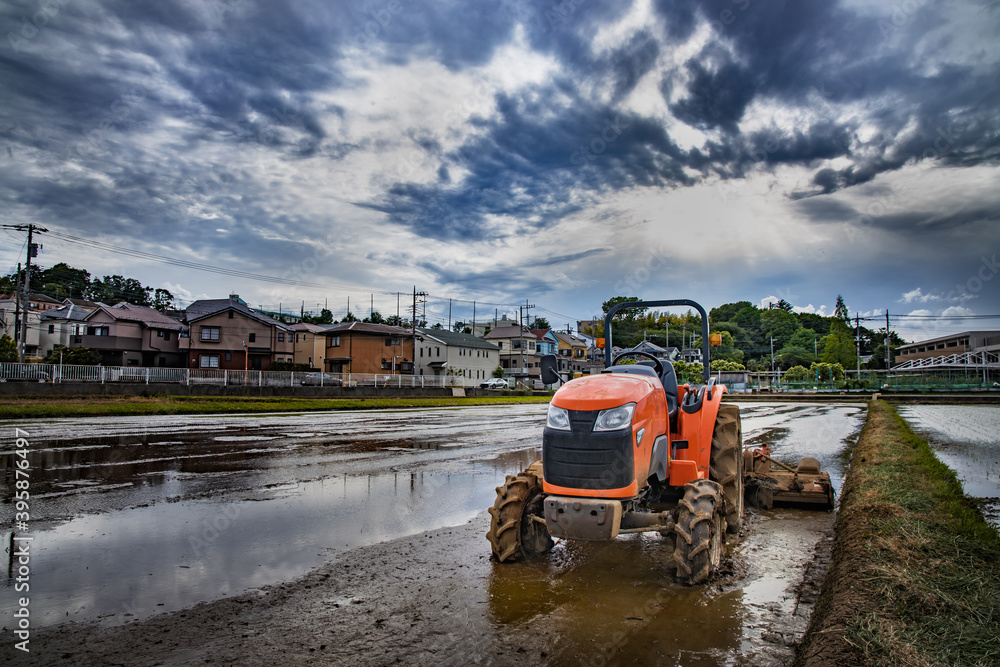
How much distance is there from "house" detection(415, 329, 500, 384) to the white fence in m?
20.3

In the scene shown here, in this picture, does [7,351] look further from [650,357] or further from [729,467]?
[729,467]

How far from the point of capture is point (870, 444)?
12.4 metres

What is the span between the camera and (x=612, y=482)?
3902mm

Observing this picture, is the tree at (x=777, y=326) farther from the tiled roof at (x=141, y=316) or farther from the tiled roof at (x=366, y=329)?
the tiled roof at (x=141, y=316)

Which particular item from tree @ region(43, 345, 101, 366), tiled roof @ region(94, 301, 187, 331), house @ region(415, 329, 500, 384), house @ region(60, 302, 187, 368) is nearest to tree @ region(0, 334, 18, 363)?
tree @ region(43, 345, 101, 366)

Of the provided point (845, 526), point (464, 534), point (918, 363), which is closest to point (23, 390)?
point (464, 534)

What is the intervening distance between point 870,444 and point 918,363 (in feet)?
290

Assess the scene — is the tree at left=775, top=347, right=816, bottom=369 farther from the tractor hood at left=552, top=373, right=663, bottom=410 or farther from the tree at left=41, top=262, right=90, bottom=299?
the tree at left=41, top=262, right=90, bottom=299

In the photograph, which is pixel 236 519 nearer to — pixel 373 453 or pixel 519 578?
pixel 519 578

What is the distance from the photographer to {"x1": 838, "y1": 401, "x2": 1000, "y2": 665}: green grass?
112 inches

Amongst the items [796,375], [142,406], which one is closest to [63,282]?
[142,406]

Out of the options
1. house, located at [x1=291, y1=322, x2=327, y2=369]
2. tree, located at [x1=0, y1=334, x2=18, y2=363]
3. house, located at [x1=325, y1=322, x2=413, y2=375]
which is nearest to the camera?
tree, located at [x1=0, y1=334, x2=18, y2=363]

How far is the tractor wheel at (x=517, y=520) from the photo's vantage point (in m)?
4.57

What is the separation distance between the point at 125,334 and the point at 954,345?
108322 millimetres
